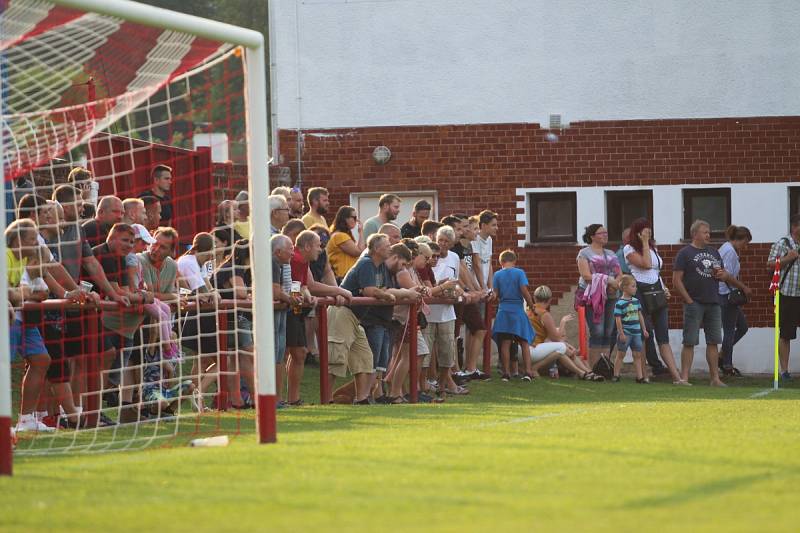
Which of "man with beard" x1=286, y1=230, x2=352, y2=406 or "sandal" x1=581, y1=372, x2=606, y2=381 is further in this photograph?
"sandal" x1=581, y1=372, x2=606, y2=381

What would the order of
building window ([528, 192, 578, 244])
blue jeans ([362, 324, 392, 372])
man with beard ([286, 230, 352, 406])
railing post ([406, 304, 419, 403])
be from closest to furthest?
man with beard ([286, 230, 352, 406])
blue jeans ([362, 324, 392, 372])
railing post ([406, 304, 419, 403])
building window ([528, 192, 578, 244])

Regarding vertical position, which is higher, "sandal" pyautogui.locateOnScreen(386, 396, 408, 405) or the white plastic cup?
the white plastic cup

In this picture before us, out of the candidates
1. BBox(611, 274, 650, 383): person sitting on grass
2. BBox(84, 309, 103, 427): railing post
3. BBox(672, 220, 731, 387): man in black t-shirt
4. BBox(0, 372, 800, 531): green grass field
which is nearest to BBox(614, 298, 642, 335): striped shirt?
BBox(611, 274, 650, 383): person sitting on grass

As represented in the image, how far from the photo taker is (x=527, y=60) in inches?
927

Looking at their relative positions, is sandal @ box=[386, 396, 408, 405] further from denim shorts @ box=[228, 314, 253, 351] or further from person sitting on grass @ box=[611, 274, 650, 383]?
person sitting on grass @ box=[611, 274, 650, 383]

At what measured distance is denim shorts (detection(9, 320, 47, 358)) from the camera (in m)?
11.7

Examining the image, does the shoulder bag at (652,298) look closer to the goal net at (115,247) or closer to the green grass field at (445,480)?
the goal net at (115,247)

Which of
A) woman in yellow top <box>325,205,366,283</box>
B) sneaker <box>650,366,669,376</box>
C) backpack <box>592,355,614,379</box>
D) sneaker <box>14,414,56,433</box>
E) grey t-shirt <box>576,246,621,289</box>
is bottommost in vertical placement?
sneaker <box>650,366,669,376</box>

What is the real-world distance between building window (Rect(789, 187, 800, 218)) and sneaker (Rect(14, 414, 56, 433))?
48.8 feet

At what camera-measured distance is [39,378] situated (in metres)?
11.7

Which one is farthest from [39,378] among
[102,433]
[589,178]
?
[589,178]

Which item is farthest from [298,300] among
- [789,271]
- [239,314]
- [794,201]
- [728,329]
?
[794,201]

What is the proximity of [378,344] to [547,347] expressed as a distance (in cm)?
498

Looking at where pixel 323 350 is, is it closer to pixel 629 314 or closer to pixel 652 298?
pixel 629 314
